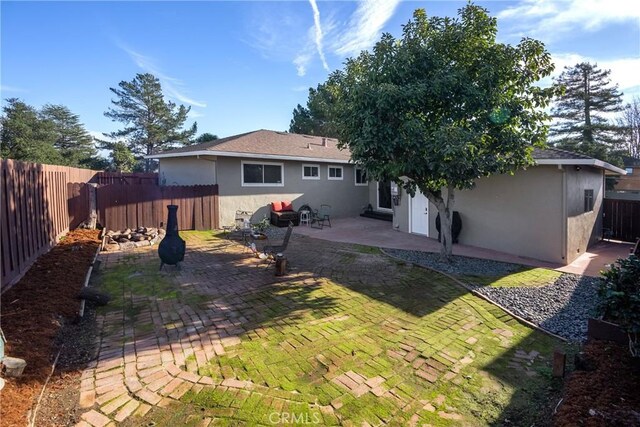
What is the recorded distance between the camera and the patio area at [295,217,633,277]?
8.43m

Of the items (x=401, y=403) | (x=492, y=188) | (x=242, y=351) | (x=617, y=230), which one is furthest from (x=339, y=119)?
(x=617, y=230)

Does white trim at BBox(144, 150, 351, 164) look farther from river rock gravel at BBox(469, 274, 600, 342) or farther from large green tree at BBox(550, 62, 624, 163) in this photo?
large green tree at BBox(550, 62, 624, 163)

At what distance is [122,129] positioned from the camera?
117 feet

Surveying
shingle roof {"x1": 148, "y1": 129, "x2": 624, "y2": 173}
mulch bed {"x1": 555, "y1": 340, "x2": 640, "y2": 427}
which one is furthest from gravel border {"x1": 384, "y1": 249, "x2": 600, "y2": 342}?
shingle roof {"x1": 148, "y1": 129, "x2": 624, "y2": 173}

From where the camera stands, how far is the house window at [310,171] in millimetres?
15625

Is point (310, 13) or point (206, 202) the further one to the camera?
point (206, 202)

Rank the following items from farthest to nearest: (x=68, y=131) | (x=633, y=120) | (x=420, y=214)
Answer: (x=68, y=131) < (x=633, y=120) < (x=420, y=214)

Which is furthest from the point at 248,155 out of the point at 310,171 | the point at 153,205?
the point at 153,205

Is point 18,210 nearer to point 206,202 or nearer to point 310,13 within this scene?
point 206,202

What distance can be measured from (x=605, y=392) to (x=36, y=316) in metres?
6.39

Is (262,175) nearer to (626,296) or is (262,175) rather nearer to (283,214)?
(283,214)

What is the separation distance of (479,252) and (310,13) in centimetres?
905

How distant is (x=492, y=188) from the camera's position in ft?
32.0

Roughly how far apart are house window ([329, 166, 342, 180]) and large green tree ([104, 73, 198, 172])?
27229mm
